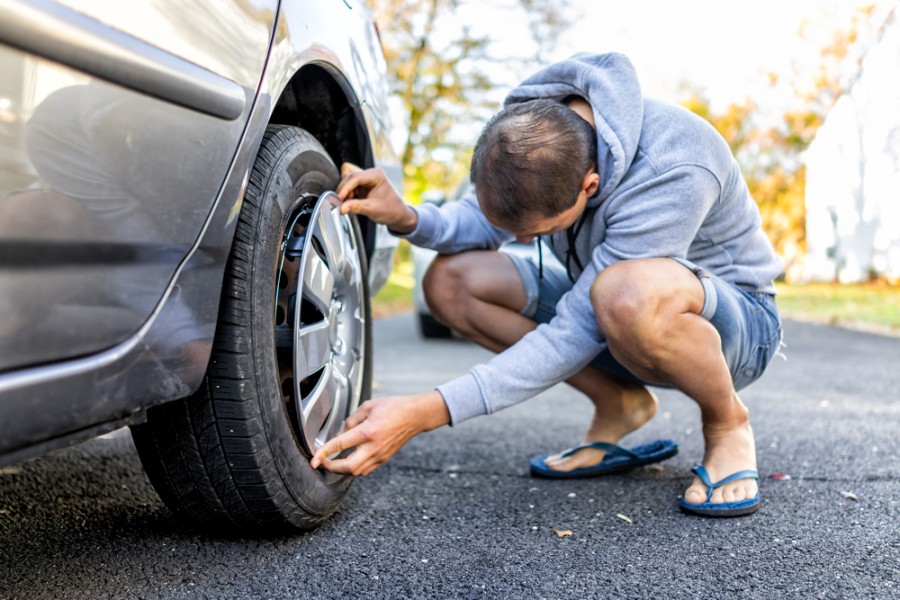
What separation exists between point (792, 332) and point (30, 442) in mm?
7231

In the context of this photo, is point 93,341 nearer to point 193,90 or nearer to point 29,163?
point 29,163

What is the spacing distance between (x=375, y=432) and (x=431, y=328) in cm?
507

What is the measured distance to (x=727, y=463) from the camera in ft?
6.15

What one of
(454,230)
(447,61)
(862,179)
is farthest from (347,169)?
(862,179)

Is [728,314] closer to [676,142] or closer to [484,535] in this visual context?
[676,142]

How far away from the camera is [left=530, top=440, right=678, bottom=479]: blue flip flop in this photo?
2137 millimetres

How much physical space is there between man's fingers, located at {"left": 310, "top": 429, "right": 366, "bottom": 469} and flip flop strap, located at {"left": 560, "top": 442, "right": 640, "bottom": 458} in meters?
0.81

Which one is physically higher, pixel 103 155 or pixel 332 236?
pixel 103 155

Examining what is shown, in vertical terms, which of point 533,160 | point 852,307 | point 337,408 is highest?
point 533,160

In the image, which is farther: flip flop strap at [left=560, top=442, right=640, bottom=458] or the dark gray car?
flip flop strap at [left=560, top=442, right=640, bottom=458]

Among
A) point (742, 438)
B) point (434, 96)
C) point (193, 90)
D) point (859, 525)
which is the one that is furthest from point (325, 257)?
point (434, 96)

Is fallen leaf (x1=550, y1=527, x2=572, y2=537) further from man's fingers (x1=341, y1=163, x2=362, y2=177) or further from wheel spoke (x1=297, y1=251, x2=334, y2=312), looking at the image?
man's fingers (x1=341, y1=163, x2=362, y2=177)

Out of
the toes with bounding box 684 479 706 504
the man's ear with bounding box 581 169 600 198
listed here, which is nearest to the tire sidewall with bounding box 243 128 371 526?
the man's ear with bounding box 581 169 600 198

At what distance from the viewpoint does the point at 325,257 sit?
5.50 feet
